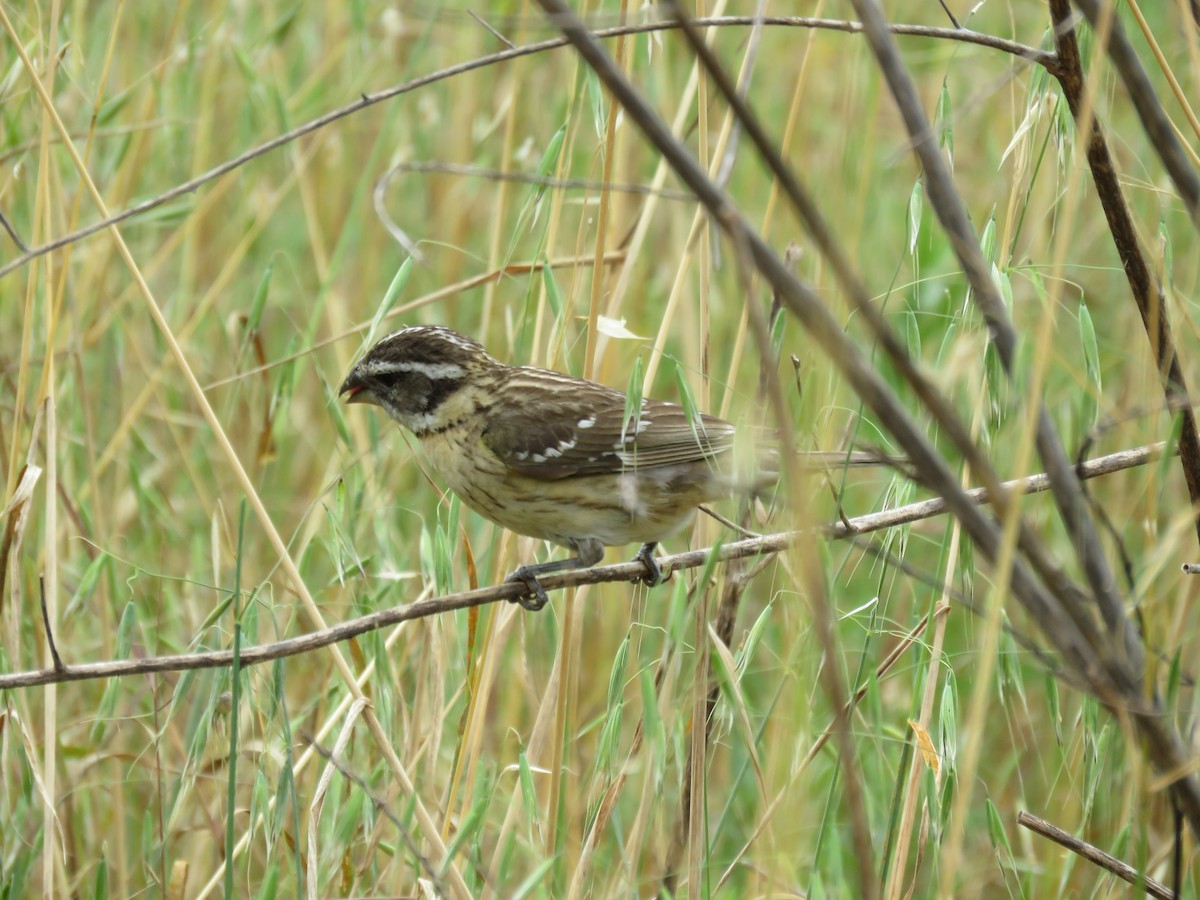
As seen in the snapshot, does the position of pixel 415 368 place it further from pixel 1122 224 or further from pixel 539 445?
pixel 1122 224

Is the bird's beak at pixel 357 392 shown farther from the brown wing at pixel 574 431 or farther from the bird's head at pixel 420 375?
the brown wing at pixel 574 431

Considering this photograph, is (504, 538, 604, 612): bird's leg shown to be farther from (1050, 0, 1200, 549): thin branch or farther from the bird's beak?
(1050, 0, 1200, 549): thin branch

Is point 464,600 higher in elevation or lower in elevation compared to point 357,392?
lower

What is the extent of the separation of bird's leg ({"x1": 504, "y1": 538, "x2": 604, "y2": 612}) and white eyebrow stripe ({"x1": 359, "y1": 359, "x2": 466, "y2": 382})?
79 cm

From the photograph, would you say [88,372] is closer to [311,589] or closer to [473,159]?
[311,589]

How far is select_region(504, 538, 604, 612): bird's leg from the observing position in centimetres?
303

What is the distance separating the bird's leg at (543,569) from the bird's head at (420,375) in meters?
0.67

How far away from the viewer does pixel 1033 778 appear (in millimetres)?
4496

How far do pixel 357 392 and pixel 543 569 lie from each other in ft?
3.36

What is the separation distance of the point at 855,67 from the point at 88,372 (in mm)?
3140

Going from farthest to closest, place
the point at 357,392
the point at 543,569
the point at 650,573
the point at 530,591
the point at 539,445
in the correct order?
the point at 357,392 < the point at 539,445 < the point at 543,569 < the point at 650,573 < the point at 530,591

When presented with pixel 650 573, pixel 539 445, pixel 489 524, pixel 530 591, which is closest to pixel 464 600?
pixel 530 591

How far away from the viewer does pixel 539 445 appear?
3.87m

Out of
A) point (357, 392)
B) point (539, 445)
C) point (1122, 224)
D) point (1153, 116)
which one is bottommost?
point (539, 445)
